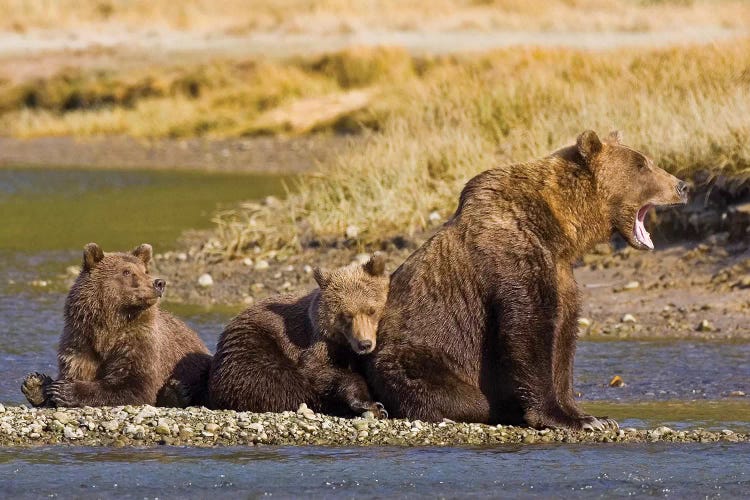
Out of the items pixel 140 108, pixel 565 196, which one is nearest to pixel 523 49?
pixel 140 108

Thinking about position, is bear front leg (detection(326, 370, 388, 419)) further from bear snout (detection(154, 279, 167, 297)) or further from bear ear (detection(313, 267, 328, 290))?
bear snout (detection(154, 279, 167, 297))

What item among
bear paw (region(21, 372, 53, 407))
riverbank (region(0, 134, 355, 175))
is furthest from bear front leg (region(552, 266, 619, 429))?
riverbank (region(0, 134, 355, 175))

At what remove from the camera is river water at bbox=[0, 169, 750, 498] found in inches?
292

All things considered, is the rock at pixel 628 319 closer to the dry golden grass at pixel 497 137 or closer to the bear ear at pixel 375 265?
the dry golden grass at pixel 497 137

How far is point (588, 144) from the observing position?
28.3 feet

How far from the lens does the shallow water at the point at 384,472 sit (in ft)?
24.1

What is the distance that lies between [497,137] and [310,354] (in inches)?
381

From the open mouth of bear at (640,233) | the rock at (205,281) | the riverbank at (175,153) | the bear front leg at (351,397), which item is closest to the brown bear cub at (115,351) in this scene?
the bear front leg at (351,397)

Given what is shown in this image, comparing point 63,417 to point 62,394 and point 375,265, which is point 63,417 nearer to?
point 62,394

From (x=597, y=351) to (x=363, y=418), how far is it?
3.54 meters

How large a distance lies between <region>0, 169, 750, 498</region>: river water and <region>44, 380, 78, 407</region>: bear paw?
75 centimetres

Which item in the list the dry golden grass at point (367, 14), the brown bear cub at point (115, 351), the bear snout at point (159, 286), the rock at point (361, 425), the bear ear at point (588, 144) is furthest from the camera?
the dry golden grass at point (367, 14)

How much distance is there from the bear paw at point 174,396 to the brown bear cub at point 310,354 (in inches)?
17.6

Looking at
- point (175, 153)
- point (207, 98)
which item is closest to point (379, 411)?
point (175, 153)
